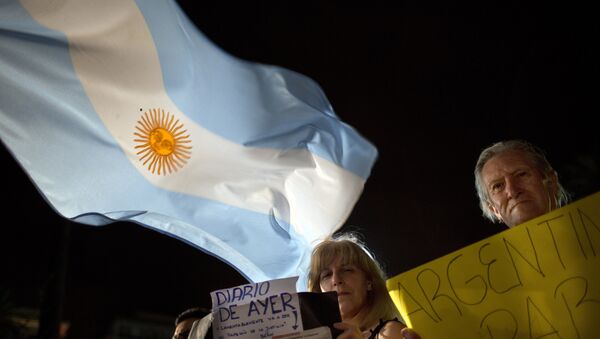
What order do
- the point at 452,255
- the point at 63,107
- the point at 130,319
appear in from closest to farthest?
the point at 452,255
the point at 63,107
the point at 130,319

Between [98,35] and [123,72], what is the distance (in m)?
0.24

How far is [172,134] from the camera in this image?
149 inches

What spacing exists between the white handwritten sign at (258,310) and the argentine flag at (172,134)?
1.44 m

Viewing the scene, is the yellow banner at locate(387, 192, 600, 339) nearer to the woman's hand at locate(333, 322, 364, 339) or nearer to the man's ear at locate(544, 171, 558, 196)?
the man's ear at locate(544, 171, 558, 196)

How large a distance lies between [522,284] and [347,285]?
713 millimetres

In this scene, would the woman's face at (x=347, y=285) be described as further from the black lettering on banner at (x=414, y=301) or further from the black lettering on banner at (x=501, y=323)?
the black lettering on banner at (x=501, y=323)

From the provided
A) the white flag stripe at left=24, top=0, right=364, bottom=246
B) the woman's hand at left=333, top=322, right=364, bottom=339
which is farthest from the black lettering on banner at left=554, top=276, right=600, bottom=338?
the white flag stripe at left=24, top=0, right=364, bottom=246

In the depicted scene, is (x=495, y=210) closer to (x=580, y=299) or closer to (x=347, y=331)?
(x=580, y=299)

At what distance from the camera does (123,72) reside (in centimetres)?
371

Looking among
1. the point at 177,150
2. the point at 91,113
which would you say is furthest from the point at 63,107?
the point at 177,150

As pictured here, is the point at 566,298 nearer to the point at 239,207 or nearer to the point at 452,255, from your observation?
the point at 452,255

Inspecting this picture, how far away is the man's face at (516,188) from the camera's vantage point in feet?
8.95

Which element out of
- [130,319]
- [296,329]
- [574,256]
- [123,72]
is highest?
[130,319]

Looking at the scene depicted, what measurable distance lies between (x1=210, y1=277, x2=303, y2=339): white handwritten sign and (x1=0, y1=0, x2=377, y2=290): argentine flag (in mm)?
1441
